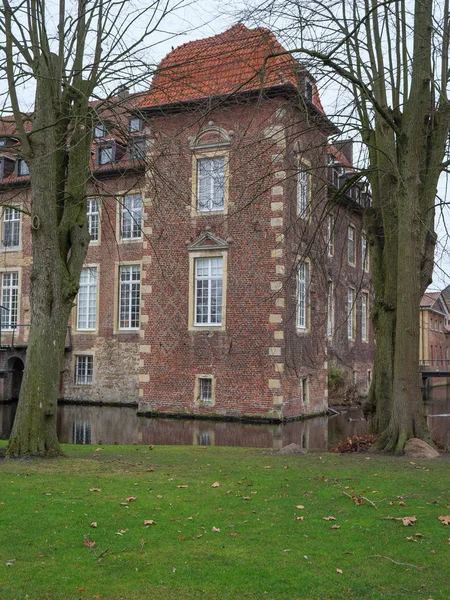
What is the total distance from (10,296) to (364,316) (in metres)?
15.0

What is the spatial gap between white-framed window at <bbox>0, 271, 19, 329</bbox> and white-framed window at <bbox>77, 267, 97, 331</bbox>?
9.79ft

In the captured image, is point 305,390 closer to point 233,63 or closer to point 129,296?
point 129,296

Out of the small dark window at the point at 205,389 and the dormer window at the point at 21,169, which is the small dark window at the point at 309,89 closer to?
the small dark window at the point at 205,389

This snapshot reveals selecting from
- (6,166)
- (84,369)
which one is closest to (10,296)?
(84,369)

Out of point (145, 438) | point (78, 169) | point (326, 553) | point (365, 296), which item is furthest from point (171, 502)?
point (365, 296)

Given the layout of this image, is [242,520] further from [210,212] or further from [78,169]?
[210,212]

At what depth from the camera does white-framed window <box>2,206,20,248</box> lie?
1114 inches

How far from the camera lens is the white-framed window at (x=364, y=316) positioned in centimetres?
3062

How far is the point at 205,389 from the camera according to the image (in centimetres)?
2127

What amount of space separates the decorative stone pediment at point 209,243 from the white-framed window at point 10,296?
9857mm

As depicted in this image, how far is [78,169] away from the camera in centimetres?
1075

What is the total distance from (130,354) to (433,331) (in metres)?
33.2

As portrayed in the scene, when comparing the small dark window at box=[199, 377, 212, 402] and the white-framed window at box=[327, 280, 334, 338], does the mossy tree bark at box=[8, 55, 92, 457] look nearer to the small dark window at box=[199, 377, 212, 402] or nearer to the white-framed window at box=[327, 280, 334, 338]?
the small dark window at box=[199, 377, 212, 402]

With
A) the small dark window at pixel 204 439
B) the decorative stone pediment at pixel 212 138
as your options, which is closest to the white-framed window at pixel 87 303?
the decorative stone pediment at pixel 212 138
